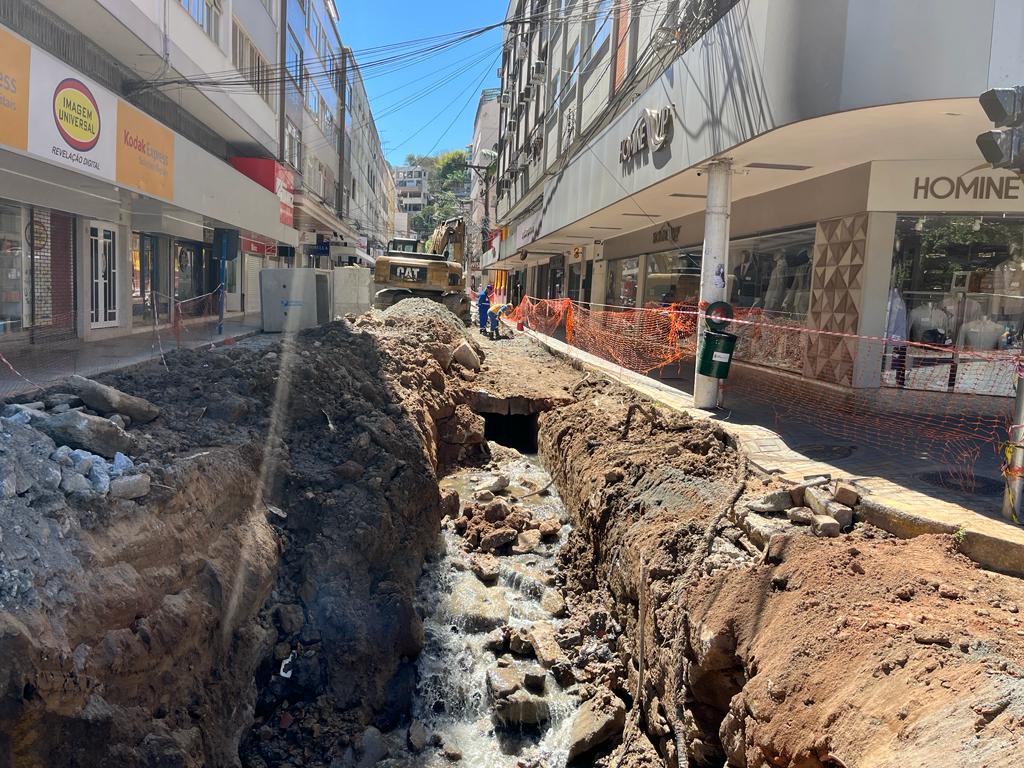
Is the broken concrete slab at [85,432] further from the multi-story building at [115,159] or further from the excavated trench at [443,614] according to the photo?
the multi-story building at [115,159]

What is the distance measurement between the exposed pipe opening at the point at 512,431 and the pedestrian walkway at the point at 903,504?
6753mm

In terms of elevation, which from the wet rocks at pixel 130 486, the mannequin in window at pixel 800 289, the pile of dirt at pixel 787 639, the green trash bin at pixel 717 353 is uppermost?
the mannequin in window at pixel 800 289

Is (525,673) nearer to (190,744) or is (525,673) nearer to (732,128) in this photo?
(190,744)

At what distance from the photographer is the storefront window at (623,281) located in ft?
67.1

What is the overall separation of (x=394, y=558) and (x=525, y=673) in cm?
198

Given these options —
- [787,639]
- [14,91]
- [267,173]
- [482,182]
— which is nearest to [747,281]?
[787,639]

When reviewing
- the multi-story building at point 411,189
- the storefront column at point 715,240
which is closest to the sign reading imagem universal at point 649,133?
the storefront column at point 715,240

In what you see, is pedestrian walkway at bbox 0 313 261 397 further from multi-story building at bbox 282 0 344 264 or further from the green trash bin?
multi-story building at bbox 282 0 344 264

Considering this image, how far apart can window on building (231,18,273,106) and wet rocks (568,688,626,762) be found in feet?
62.6

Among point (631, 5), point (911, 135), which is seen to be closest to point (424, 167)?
point (631, 5)

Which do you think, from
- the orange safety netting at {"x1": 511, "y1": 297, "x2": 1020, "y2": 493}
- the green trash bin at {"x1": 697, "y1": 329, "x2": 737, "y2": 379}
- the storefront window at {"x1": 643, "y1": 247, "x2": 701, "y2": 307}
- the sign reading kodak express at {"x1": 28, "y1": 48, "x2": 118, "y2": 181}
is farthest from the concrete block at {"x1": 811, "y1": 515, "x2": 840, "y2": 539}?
the storefront window at {"x1": 643, "y1": 247, "x2": 701, "y2": 307}

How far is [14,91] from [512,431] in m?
10.0

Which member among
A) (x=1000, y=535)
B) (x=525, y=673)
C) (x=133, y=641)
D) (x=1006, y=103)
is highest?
(x=1006, y=103)

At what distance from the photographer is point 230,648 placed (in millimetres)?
5285
